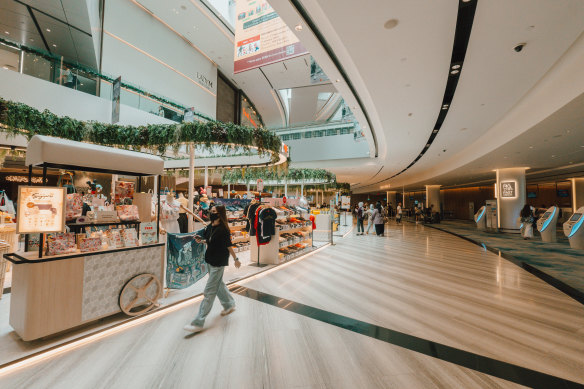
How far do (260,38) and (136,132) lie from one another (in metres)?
4.40

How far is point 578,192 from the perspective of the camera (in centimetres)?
1652

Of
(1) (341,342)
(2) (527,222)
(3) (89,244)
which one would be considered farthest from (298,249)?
(2) (527,222)

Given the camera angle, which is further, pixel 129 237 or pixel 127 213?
pixel 127 213

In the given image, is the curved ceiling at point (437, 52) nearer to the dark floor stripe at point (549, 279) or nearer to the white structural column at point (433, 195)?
the dark floor stripe at point (549, 279)

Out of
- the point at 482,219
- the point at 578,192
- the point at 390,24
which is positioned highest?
the point at 390,24

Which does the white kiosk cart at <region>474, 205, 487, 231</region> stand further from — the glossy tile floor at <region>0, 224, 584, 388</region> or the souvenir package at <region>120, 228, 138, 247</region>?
the souvenir package at <region>120, 228, 138, 247</region>

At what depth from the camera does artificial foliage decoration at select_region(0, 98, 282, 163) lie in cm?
554

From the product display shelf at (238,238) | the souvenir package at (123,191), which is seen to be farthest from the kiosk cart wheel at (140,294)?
the product display shelf at (238,238)

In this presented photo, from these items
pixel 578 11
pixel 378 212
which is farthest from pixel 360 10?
pixel 378 212

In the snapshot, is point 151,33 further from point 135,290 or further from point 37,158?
point 135,290

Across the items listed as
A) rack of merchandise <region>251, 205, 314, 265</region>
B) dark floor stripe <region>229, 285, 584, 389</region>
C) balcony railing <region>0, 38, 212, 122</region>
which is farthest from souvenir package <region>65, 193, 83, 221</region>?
balcony railing <region>0, 38, 212, 122</region>

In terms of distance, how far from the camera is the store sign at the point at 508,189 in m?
12.7

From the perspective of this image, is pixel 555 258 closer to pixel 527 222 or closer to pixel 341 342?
pixel 527 222

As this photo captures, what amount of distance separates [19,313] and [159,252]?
1.39 metres
